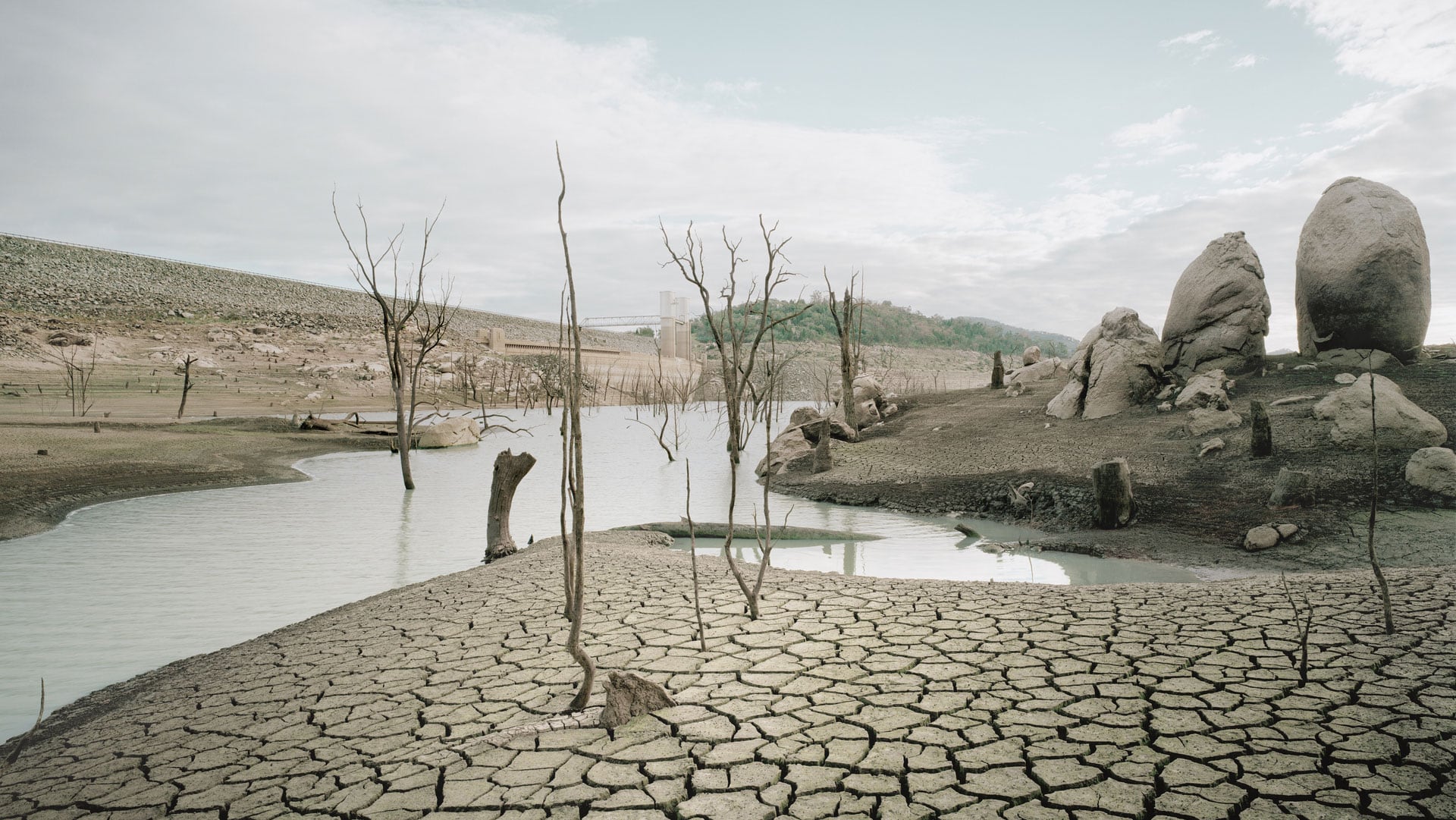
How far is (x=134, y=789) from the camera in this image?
294 centimetres

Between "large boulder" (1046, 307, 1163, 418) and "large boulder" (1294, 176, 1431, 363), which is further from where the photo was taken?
"large boulder" (1046, 307, 1163, 418)

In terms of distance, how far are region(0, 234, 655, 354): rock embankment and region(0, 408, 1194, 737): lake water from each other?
1162 inches

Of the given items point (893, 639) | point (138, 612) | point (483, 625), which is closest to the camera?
point (893, 639)

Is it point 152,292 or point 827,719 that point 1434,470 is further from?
point 152,292

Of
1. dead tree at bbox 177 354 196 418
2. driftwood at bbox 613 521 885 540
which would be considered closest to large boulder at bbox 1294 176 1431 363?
driftwood at bbox 613 521 885 540

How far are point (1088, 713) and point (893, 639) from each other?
1218mm

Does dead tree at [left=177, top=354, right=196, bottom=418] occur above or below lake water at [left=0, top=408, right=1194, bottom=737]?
above

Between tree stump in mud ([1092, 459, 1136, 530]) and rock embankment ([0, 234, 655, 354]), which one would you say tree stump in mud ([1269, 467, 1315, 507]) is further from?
rock embankment ([0, 234, 655, 354])

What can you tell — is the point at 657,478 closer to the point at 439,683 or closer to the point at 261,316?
the point at 439,683

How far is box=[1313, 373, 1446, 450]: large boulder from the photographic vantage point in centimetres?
880

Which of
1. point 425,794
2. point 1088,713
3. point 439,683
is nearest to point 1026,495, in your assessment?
point 1088,713

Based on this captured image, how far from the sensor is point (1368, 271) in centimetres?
1122

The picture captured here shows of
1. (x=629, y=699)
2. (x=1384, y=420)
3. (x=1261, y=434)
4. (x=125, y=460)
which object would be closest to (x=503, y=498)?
(x=629, y=699)

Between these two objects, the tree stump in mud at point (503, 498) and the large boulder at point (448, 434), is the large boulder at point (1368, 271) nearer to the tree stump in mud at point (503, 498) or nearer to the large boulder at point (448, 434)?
the tree stump in mud at point (503, 498)
